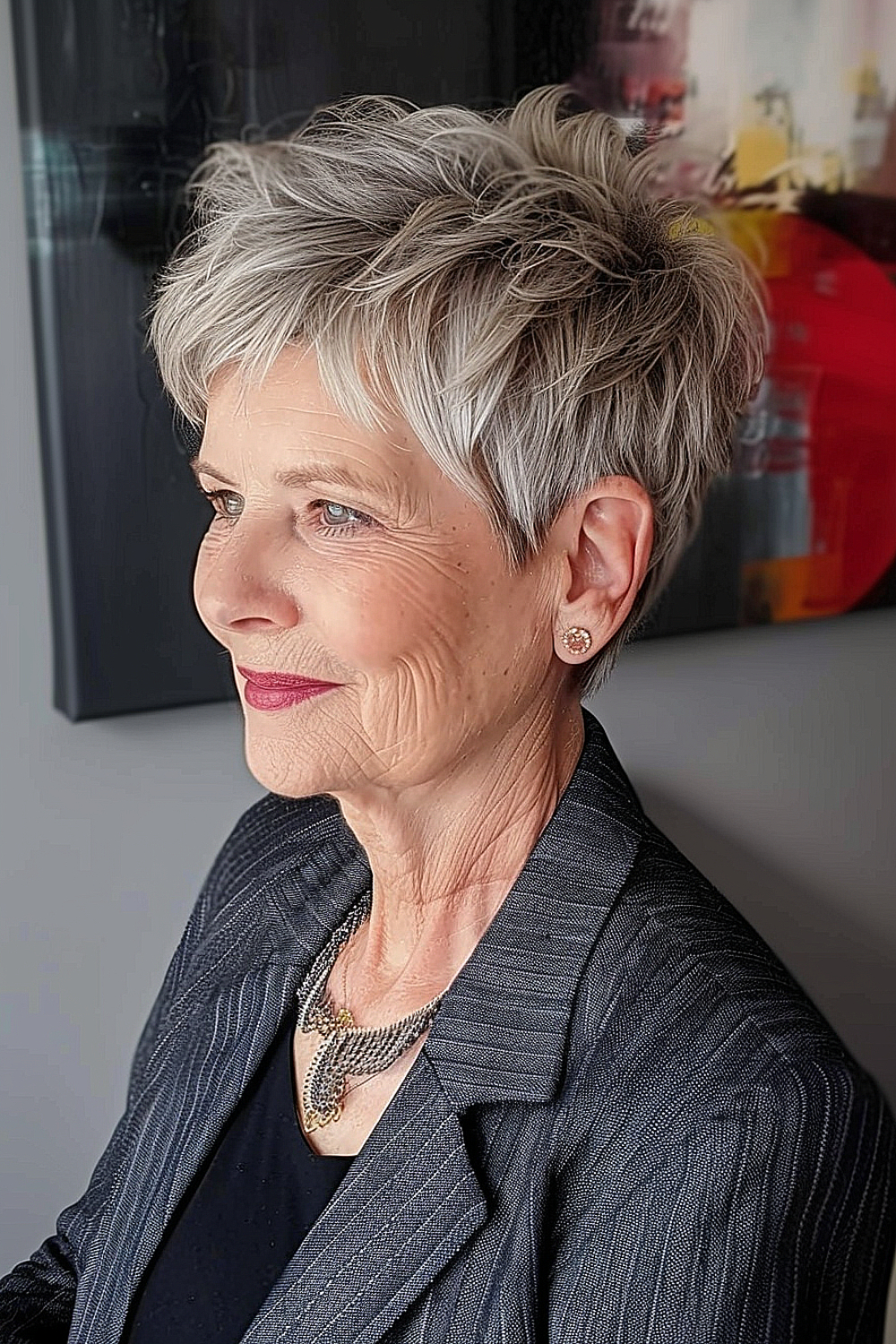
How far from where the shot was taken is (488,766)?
3.35ft

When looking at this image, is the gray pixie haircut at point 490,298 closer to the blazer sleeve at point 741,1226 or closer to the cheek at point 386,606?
the cheek at point 386,606

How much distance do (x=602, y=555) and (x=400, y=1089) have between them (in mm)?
367

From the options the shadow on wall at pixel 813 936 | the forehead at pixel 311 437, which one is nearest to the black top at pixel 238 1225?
the forehead at pixel 311 437

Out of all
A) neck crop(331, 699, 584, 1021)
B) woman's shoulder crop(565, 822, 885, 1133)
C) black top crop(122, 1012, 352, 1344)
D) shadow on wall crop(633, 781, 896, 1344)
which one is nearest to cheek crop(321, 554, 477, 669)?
neck crop(331, 699, 584, 1021)

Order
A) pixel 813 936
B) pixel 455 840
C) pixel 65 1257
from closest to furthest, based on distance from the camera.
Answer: pixel 455 840
pixel 65 1257
pixel 813 936

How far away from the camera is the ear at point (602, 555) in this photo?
3.13ft

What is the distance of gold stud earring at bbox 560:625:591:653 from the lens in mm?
990

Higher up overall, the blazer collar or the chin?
the chin

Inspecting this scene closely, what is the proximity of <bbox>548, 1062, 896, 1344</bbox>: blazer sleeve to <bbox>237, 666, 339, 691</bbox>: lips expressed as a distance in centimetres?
33

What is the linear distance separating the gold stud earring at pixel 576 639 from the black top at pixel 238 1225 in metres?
0.37

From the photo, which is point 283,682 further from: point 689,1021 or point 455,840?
point 689,1021

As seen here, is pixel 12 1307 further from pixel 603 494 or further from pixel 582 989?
pixel 603 494

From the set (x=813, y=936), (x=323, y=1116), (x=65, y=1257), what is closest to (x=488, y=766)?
(x=323, y=1116)

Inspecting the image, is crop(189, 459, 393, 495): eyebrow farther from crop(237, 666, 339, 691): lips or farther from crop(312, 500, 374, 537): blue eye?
crop(237, 666, 339, 691): lips
